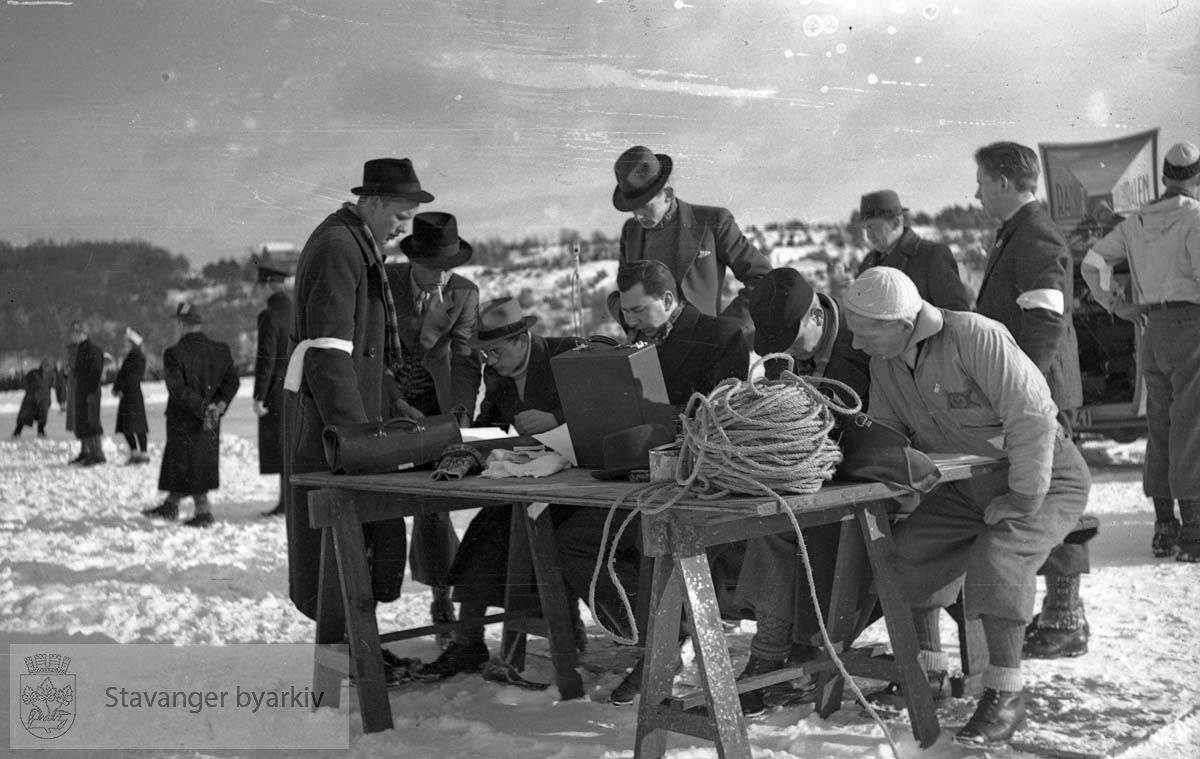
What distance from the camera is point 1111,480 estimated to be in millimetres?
6246

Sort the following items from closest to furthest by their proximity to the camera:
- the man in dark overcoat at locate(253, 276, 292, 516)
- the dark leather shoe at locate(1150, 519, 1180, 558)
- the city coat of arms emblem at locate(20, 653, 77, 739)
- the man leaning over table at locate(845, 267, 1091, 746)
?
the man leaning over table at locate(845, 267, 1091, 746) < the city coat of arms emblem at locate(20, 653, 77, 739) < the man in dark overcoat at locate(253, 276, 292, 516) < the dark leather shoe at locate(1150, 519, 1180, 558)

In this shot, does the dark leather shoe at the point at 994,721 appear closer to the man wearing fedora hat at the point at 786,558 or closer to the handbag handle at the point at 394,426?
the man wearing fedora hat at the point at 786,558

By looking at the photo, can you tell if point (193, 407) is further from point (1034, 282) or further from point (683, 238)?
point (1034, 282)

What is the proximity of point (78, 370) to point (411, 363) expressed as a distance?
1255 millimetres

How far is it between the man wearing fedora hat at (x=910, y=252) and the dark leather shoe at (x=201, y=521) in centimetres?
370

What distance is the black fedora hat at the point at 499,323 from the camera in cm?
356

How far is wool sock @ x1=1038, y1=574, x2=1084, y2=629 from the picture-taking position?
3309 mm

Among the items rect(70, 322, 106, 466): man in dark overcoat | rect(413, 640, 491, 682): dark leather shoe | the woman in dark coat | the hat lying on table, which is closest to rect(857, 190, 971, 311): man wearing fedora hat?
the hat lying on table

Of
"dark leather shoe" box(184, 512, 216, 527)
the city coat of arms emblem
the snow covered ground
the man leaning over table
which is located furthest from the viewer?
"dark leather shoe" box(184, 512, 216, 527)

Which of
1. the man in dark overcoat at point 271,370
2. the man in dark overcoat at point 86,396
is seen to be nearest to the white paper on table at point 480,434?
the man in dark overcoat at point 271,370

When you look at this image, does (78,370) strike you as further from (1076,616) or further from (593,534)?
(1076,616)

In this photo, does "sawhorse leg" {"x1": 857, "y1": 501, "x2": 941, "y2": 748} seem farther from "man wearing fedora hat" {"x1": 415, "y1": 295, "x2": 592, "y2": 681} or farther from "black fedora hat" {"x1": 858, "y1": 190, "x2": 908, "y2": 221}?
"black fedora hat" {"x1": 858, "y1": 190, "x2": 908, "y2": 221}

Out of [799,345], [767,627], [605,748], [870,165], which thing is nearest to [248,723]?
[605,748]

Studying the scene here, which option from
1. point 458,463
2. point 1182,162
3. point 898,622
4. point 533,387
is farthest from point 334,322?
point 1182,162
